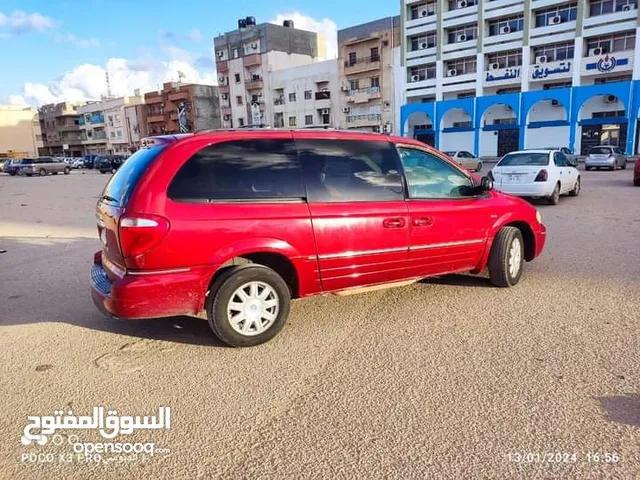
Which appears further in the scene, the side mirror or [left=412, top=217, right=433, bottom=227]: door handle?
the side mirror

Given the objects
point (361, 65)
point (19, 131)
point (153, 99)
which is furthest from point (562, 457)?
point (19, 131)

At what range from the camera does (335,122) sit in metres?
58.8

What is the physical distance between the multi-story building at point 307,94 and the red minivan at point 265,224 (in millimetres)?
54410

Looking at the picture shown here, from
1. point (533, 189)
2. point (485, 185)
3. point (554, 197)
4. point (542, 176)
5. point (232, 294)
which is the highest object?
point (485, 185)

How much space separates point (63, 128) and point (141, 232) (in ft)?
357

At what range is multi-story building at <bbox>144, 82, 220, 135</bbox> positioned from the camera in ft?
241

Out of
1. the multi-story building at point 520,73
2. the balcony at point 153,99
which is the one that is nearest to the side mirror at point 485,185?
the multi-story building at point 520,73

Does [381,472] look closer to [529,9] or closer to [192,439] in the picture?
[192,439]

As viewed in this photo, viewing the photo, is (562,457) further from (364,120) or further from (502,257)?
(364,120)

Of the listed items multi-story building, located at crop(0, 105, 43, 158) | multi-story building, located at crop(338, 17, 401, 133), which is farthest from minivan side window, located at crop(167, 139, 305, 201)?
multi-story building, located at crop(0, 105, 43, 158)

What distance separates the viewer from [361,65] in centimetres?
5531

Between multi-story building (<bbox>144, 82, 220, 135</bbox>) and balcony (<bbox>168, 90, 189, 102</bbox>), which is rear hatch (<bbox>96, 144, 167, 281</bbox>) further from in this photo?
balcony (<bbox>168, 90, 189, 102</bbox>)

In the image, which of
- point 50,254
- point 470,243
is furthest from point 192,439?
point 50,254

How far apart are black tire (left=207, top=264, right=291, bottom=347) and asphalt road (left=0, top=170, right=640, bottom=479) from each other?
0.11 meters
